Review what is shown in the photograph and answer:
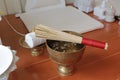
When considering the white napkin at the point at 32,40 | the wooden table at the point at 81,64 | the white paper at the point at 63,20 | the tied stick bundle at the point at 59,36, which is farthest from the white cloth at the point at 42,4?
the tied stick bundle at the point at 59,36

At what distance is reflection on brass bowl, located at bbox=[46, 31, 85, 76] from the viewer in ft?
1.71

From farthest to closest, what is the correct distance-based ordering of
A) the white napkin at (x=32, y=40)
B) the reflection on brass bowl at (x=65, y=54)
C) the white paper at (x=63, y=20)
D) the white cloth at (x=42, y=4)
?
the white cloth at (x=42, y=4)
the white paper at (x=63, y=20)
the white napkin at (x=32, y=40)
the reflection on brass bowl at (x=65, y=54)

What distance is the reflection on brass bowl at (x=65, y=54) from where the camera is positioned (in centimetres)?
52

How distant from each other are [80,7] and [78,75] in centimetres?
53

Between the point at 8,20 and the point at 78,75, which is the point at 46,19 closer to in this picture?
the point at 8,20

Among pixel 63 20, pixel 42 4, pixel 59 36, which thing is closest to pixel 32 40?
pixel 59 36

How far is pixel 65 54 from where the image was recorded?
0.51m

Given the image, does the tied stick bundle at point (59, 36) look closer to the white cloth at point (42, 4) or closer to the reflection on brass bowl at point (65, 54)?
the reflection on brass bowl at point (65, 54)

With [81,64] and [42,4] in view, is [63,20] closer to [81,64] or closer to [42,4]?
[42,4]

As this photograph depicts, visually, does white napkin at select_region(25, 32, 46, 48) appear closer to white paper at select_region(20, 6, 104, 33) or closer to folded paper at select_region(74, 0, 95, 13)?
white paper at select_region(20, 6, 104, 33)

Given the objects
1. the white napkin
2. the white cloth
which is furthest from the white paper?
the white napkin

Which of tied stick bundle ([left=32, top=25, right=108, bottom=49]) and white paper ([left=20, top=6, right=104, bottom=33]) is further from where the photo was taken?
white paper ([left=20, top=6, right=104, bottom=33])

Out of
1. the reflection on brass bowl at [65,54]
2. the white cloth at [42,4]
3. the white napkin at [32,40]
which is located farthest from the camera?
the white cloth at [42,4]

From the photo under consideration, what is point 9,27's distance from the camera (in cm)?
88
